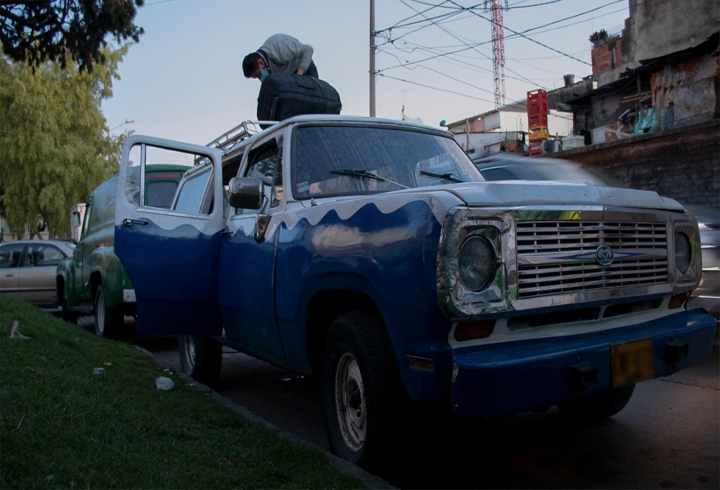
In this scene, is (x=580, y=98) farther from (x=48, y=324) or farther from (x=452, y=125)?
(x=48, y=324)

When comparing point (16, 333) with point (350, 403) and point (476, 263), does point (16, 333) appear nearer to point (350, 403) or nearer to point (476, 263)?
point (350, 403)

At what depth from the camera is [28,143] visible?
2769 cm

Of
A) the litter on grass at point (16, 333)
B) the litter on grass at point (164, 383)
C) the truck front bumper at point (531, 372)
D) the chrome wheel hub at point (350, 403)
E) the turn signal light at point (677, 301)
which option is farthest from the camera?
the litter on grass at point (16, 333)

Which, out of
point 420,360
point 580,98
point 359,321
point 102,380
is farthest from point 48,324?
point 580,98

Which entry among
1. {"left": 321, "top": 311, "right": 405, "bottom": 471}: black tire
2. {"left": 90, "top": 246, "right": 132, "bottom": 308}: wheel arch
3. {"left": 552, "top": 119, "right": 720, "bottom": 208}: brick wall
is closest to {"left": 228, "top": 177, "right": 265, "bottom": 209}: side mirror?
{"left": 321, "top": 311, "right": 405, "bottom": 471}: black tire

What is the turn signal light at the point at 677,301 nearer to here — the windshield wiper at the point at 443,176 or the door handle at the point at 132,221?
the windshield wiper at the point at 443,176

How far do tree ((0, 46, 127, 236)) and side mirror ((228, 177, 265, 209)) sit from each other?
2580 centimetres

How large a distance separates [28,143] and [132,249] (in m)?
26.3

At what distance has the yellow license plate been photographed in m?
→ 2.89

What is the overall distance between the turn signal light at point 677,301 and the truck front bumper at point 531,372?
55 centimetres

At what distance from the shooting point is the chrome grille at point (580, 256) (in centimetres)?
281

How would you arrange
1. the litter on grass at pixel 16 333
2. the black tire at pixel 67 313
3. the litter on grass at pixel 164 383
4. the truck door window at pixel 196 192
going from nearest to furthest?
the litter on grass at pixel 164 383
the litter on grass at pixel 16 333
the truck door window at pixel 196 192
the black tire at pixel 67 313

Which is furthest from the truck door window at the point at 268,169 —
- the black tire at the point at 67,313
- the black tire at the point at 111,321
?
the black tire at the point at 67,313

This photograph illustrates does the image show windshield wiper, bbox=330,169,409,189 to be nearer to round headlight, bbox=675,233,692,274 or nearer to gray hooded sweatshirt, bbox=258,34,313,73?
round headlight, bbox=675,233,692,274
